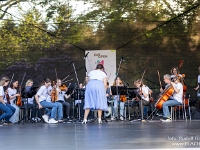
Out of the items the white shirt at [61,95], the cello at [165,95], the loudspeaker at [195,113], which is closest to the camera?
the cello at [165,95]

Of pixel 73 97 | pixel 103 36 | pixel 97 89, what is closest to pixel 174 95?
pixel 97 89

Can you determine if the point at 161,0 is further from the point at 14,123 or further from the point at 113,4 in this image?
the point at 14,123

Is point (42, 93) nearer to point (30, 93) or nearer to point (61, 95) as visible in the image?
point (30, 93)

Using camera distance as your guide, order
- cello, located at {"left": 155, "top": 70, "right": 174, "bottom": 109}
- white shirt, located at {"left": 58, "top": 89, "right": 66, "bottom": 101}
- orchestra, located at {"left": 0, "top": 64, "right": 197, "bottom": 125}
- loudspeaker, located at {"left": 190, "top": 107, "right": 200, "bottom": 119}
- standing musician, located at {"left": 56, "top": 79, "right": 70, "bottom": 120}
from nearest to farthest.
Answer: orchestra, located at {"left": 0, "top": 64, "right": 197, "bottom": 125} → cello, located at {"left": 155, "top": 70, "right": 174, "bottom": 109} → standing musician, located at {"left": 56, "top": 79, "right": 70, "bottom": 120} → white shirt, located at {"left": 58, "top": 89, "right": 66, "bottom": 101} → loudspeaker, located at {"left": 190, "top": 107, "right": 200, "bottom": 119}

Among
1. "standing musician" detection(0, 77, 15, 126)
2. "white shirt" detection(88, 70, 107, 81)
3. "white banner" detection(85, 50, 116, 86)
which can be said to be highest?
"white banner" detection(85, 50, 116, 86)

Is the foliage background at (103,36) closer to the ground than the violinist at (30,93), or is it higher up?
higher up

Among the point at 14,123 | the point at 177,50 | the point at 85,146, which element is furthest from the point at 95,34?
the point at 85,146

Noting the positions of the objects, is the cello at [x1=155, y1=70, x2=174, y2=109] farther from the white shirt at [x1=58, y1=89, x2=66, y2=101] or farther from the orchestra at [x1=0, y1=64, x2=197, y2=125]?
the white shirt at [x1=58, y1=89, x2=66, y2=101]

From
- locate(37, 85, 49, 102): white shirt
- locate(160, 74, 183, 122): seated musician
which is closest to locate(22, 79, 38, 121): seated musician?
locate(37, 85, 49, 102): white shirt

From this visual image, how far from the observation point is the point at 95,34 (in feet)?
53.4

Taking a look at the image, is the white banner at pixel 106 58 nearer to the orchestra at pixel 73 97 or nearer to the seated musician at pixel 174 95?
the orchestra at pixel 73 97

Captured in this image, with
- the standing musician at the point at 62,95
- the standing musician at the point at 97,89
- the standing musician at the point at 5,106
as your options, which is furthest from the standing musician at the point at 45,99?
the standing musician at the point at 97,89

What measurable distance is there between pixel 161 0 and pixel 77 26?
286 cm

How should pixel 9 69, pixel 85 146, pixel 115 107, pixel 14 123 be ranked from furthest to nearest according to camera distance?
pixel 9 69
pixel 115 107
pixel 14 123
pixel 85 146
